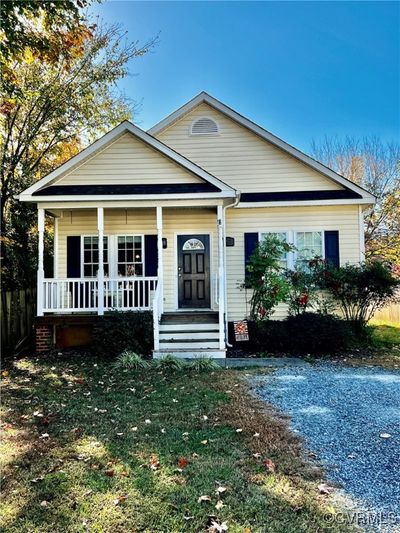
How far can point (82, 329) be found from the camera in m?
10.0

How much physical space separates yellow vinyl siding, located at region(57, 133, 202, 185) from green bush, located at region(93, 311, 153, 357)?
340cm

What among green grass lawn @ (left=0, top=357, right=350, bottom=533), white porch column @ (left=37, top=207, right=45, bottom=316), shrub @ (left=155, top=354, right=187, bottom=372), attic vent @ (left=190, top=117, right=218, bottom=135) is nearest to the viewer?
green grass lawn @ (left=0, top=357, right=350, bottom=533)

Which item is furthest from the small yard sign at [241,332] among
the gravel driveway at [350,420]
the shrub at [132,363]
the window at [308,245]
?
the window at [308,245]

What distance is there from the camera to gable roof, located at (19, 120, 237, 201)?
363 inches

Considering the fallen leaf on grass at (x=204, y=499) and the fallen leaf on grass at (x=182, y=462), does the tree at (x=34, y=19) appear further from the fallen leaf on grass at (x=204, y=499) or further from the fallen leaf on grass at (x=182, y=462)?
the fallen leaf on grass at (x=204, y=499)

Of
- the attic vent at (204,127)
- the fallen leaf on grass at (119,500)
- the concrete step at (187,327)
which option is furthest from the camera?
the attic vent at (204,127)

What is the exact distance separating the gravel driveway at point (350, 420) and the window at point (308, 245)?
13.7 feet

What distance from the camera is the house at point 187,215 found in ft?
30.9

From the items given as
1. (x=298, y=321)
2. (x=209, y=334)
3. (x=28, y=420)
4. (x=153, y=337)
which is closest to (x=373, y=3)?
(x=298, y=321)

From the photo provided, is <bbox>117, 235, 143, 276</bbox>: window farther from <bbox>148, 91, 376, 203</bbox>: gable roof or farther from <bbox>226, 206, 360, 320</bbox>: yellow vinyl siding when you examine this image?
<bbox>148, 91, 376, 203</bbox>: gable roof

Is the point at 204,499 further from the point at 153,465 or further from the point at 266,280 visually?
the point at 266,280

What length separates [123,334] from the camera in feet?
28.0

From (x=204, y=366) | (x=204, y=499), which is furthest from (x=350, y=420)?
(x=204, y=366)

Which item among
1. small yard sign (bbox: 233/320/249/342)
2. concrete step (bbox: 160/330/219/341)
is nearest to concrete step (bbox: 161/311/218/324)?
concrete step (bbox: 160/330/219/341)
